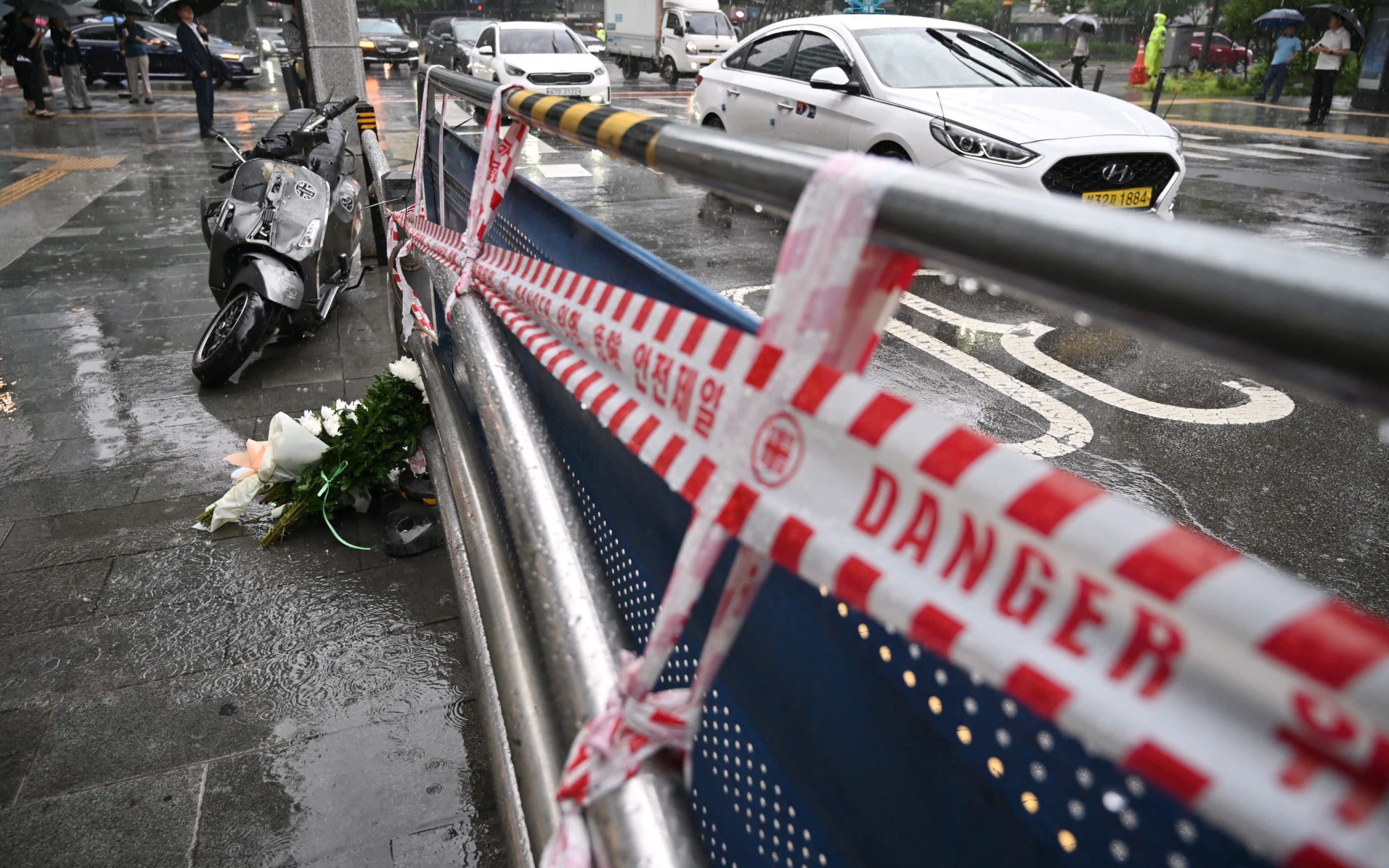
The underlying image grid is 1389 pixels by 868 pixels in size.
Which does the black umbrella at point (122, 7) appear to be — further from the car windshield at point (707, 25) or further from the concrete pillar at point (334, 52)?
the car windshield at point (707, 25)

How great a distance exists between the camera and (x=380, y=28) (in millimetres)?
28953

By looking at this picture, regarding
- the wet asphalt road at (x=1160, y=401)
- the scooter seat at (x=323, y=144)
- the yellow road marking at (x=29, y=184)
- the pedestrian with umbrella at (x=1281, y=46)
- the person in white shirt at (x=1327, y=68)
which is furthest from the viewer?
the pedestrian with umbrella at (x=1281, y=46)

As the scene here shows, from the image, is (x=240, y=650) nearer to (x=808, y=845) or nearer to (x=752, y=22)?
(x=808, y=845)

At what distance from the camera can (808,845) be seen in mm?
1098

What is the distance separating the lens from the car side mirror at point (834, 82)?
26.7 ft

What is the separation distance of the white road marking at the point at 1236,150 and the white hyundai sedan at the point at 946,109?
732 cm

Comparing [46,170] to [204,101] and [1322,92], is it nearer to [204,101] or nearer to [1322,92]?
[204,101]

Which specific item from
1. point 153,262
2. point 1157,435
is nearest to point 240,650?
point 1157,435

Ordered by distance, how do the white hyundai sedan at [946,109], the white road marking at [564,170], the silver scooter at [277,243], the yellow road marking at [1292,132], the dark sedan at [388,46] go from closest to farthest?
1. the silver scooter at [277,243]
2. the white hyundai sedan at [946,109]
3. the white road marking at [564,170]
4. the yellow road marking at [1292,132]
5. the dark sedan at [388,46]

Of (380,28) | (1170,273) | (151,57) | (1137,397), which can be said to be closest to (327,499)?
(1170,273)

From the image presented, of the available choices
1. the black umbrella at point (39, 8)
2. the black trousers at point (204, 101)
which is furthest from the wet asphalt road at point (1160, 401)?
the black umbrella at point (39, 8)

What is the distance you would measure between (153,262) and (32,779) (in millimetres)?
6343

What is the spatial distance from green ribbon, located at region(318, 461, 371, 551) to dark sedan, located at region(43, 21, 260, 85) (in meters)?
23.5

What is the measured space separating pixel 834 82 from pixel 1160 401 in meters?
4.49
